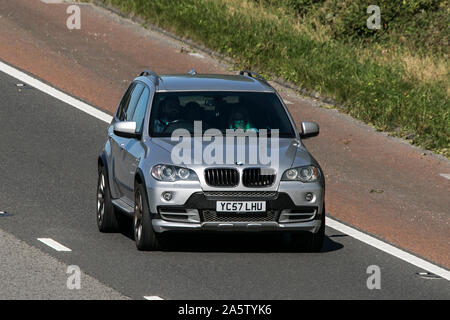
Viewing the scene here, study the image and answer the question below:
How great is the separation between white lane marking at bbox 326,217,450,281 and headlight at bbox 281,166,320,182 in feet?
4.64

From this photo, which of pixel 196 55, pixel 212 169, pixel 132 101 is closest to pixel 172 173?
pixel 212 169

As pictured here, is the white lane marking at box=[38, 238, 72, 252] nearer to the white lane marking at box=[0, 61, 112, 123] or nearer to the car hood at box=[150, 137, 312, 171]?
the car hood at box=[150, 137, 312, 171]

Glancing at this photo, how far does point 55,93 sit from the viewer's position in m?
22.4

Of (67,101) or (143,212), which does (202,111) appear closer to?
(143,212)

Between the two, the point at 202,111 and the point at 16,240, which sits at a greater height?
the point at 202,111

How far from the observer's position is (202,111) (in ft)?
46.8

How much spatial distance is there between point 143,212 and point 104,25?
14.5 metres

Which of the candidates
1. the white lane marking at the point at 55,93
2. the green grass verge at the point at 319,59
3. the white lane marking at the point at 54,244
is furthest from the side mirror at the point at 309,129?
the white lane marking at the point at 55,93

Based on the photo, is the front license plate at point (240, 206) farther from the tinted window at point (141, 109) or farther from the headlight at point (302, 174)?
the tinted window at point (141, 109)

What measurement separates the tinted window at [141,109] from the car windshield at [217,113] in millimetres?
180

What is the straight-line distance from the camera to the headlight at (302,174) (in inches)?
520

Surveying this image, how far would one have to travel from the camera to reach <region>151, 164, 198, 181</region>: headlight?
13070 mm

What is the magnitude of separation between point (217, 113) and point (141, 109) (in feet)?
3.08
